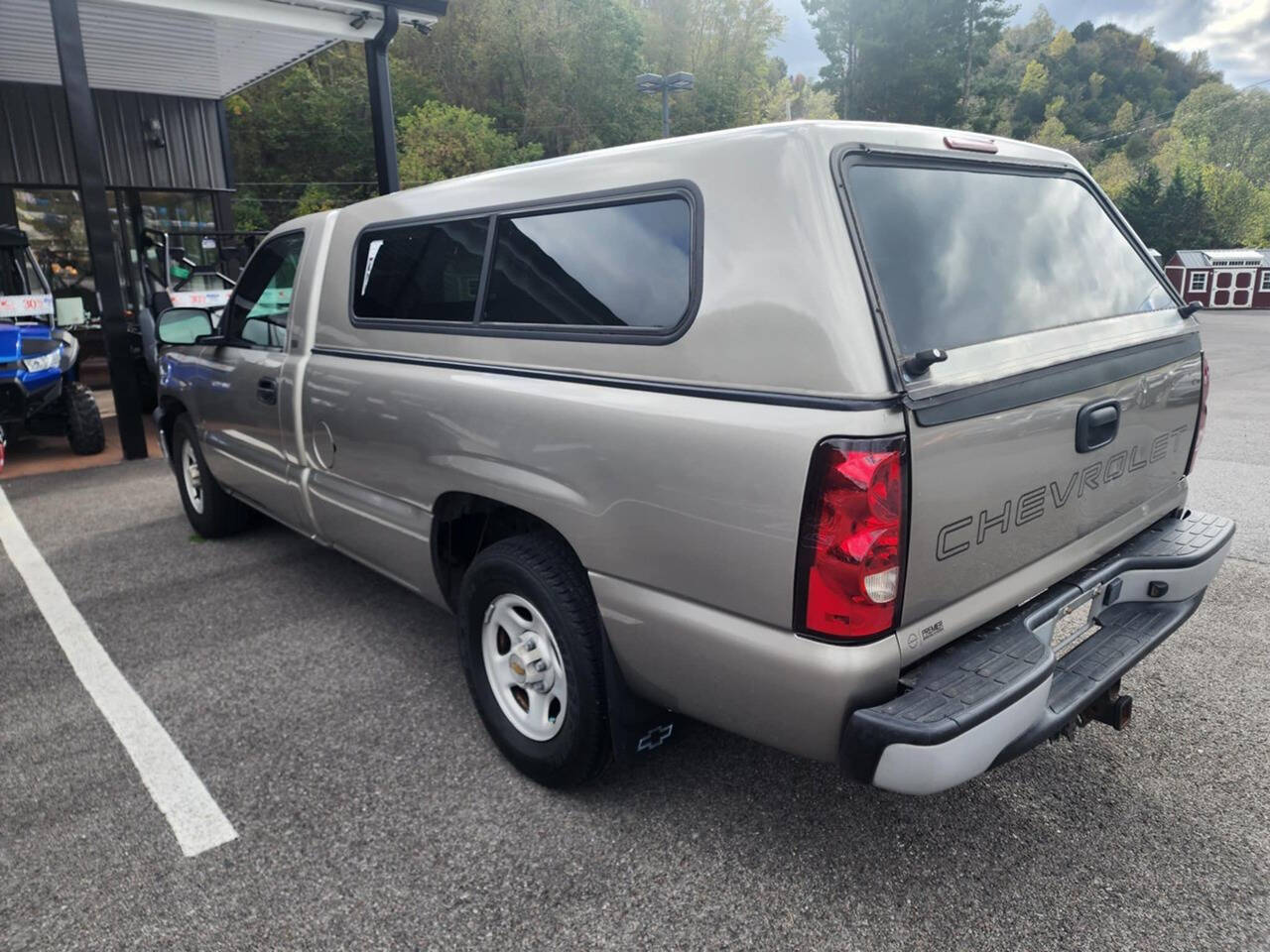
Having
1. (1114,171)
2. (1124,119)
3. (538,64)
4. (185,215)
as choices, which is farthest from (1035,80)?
(185,215)

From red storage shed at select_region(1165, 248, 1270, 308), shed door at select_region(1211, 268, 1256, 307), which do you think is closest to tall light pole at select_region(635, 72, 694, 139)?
red storage shed at select_region(1165, 248, 1270, 308)

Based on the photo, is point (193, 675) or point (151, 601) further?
point (151, 601)

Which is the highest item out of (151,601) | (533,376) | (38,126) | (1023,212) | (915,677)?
(38,126)

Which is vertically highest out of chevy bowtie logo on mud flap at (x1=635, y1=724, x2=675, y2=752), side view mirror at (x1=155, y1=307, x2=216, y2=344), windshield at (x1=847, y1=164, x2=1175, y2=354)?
windshield at (x1=847, y1=164, x2=1175, y2=354)

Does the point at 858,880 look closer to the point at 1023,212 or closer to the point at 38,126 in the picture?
the point at 1023,212

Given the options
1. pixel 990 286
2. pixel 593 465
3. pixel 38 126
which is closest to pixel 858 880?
pixel 593 465

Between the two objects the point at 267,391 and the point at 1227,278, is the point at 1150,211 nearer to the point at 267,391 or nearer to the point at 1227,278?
the point at 1227,278

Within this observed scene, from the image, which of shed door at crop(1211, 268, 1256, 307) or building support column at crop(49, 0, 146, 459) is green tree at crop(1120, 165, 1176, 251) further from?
building support column at crop(49, 0, 146, 459)

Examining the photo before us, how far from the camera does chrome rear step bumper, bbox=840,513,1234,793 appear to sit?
75.2 inches

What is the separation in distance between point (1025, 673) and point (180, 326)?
4.40m

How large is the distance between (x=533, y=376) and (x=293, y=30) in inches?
314

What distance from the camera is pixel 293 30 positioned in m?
8.73

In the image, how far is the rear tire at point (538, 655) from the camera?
2.54m

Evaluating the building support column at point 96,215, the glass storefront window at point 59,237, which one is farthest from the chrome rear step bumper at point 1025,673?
the glass storefront window at point 59,237
